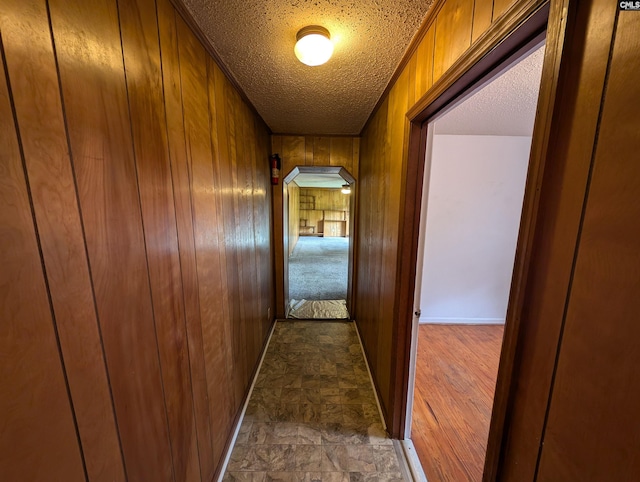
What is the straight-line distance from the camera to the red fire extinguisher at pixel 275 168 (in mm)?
2906

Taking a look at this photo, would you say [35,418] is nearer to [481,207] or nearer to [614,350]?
[614,350]

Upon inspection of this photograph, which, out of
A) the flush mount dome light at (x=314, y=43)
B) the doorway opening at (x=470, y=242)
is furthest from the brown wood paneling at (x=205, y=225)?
the doorway opening at (x=470, y=242)

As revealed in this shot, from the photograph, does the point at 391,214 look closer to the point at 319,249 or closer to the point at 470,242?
the point at 470,242

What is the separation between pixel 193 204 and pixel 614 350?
1372mm

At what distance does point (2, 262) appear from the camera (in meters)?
0.43

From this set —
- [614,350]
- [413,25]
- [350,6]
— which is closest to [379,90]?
[413,25]

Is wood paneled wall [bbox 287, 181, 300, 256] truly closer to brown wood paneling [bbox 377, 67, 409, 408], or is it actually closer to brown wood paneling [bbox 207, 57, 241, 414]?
brown wood paneling [bbox 207, 57, 241, 414]

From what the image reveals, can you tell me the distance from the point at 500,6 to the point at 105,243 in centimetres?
128

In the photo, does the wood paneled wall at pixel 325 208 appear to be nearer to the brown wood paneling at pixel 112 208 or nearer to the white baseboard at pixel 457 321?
the white baseboard at pixel 457 321

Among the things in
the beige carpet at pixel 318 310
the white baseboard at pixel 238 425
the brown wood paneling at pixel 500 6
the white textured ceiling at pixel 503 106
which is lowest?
the white baseboard at pixel 238 425

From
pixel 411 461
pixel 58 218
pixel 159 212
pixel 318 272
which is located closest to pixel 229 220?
pixel 159 212

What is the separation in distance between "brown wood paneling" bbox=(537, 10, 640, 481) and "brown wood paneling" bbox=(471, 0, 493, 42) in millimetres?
412

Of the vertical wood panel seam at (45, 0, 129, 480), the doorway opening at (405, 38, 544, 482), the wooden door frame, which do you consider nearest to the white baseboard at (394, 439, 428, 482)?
the doorway opening at (405, 38, 544, 482)

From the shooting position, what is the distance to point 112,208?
2.18 ft
